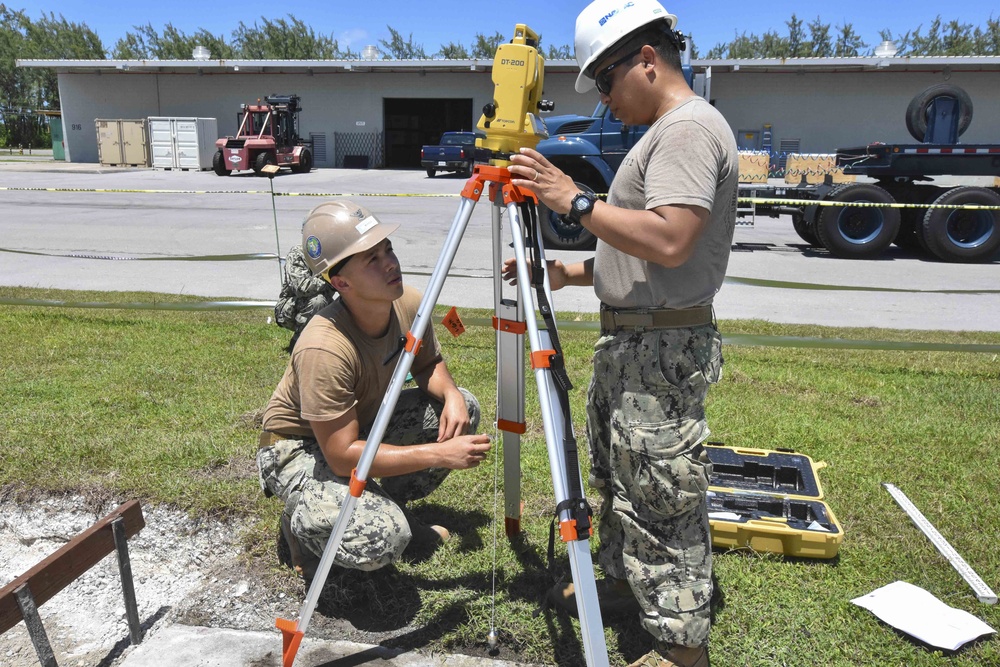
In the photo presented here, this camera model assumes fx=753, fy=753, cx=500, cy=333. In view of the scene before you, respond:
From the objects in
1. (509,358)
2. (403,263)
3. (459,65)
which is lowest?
(403,263)

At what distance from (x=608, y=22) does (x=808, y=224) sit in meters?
11.2

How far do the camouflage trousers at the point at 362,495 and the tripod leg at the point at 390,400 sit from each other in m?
0.12

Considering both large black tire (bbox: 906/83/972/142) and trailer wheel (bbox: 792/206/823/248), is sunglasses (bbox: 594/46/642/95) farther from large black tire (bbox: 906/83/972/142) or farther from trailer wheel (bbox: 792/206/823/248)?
large black tire (bbox: 906/83/972/142)

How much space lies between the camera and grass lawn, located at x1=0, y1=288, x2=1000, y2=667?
2.77 metres

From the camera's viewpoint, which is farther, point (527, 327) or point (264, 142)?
point (264, 142)

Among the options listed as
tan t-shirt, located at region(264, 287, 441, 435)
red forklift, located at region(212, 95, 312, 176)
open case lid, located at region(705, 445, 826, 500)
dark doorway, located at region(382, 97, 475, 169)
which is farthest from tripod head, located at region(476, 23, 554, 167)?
dark doorway, located at region(382, 97, 475, 169)

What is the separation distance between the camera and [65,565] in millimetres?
2500

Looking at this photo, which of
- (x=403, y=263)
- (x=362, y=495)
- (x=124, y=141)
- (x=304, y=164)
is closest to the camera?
(x=362, y=495)

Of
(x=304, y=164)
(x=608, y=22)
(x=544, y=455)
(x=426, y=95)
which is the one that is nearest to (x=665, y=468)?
(x=608, y=22)

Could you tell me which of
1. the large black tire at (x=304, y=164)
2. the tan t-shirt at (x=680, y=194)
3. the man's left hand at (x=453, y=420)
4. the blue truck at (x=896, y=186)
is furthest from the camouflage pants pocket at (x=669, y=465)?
the large black tire at (x=304, y=164)

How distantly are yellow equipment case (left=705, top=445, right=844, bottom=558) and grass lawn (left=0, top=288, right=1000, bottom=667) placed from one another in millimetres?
86

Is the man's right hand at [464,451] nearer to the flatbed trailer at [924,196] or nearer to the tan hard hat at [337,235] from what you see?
the tan hard hat at [337,235]

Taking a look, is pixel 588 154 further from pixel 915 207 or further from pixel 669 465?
pixel 669 465

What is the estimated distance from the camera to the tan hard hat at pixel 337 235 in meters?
2.64
